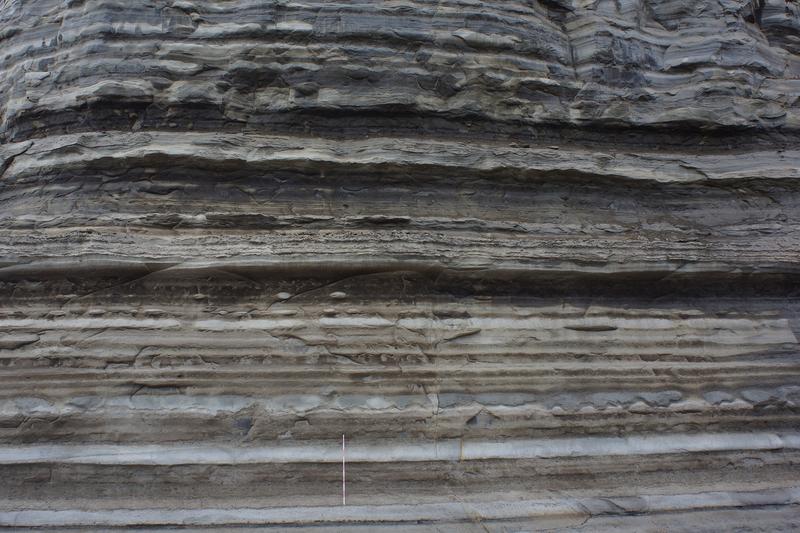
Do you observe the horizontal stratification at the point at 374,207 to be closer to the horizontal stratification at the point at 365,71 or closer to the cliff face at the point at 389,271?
the cliff face at the point at 389,271

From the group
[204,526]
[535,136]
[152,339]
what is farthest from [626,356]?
[152,339]

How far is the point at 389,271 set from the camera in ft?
8.09

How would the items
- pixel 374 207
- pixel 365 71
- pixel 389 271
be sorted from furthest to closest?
1. pixel 365 71
2. pixel 374 207
3. pixel 389 271

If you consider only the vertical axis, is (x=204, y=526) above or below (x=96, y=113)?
below

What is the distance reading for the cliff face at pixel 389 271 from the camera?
2160 millimetres

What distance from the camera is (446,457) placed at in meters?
2.23

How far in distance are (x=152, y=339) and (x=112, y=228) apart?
0.64m

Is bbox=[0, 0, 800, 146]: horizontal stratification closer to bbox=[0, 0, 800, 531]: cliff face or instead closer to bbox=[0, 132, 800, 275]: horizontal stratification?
bbox=[0, 0, 800, 531]: cliff face

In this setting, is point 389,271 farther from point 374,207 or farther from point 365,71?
point 365,71

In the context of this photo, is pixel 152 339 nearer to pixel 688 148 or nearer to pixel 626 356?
pixel 626 356

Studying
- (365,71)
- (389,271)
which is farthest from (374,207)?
(365,71)

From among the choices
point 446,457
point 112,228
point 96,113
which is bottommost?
point 446,457

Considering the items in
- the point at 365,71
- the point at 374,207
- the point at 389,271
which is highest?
the point at 365,71

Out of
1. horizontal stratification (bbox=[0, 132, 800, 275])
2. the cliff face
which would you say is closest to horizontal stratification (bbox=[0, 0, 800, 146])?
the cliff face
